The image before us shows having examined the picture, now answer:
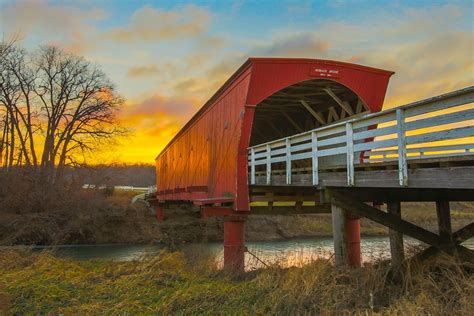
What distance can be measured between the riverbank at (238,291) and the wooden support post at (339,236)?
274 millimetres

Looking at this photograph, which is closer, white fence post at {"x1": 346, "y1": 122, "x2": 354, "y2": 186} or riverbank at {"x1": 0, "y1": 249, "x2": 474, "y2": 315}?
riverbank at {"x1": 0, "y1": 249, "x2": 474, "y2": 315}

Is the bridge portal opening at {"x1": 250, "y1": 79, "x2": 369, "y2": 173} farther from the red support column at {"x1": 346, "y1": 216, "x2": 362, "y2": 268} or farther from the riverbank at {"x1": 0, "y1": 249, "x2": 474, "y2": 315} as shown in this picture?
the riverbank at {"x1": 0, "y1": 249, "x2": 474, "y2": 315}

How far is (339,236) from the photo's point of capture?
840 cm

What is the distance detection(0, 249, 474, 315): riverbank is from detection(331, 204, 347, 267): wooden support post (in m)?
0.27

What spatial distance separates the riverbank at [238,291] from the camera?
597 cm

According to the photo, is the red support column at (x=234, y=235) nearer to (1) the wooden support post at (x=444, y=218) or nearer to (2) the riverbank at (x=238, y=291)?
(2) the riverbank at (x=238, y=291)

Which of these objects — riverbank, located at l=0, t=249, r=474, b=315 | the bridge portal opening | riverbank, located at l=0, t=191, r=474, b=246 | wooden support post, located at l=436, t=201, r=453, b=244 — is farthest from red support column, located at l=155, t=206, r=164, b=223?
wooden support post, located at l=436, t=201, r=453, b=244

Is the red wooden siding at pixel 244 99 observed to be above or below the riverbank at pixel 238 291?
above

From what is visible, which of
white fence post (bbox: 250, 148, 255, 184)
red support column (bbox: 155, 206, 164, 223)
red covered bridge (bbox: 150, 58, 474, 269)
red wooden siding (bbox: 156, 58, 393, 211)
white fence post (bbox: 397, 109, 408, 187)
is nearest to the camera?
white fence post (bbox: 397, 109, 408, 187)

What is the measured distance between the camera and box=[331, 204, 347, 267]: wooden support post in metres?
8.20

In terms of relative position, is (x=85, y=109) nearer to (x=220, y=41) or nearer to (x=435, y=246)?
(x=220, y=41)

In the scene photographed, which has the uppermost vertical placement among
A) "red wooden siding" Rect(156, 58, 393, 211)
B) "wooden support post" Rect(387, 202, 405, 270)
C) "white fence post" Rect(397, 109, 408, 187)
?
"red wooden siding" Rect(156, 58, 393, 211)

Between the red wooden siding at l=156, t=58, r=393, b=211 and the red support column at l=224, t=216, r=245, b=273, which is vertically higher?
the red wooden siding at l=156, t=58, r=393, b=211

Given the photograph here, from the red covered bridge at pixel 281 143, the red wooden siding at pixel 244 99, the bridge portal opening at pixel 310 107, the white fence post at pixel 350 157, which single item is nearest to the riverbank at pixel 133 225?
the bridge portal opening at pixel 310 107
